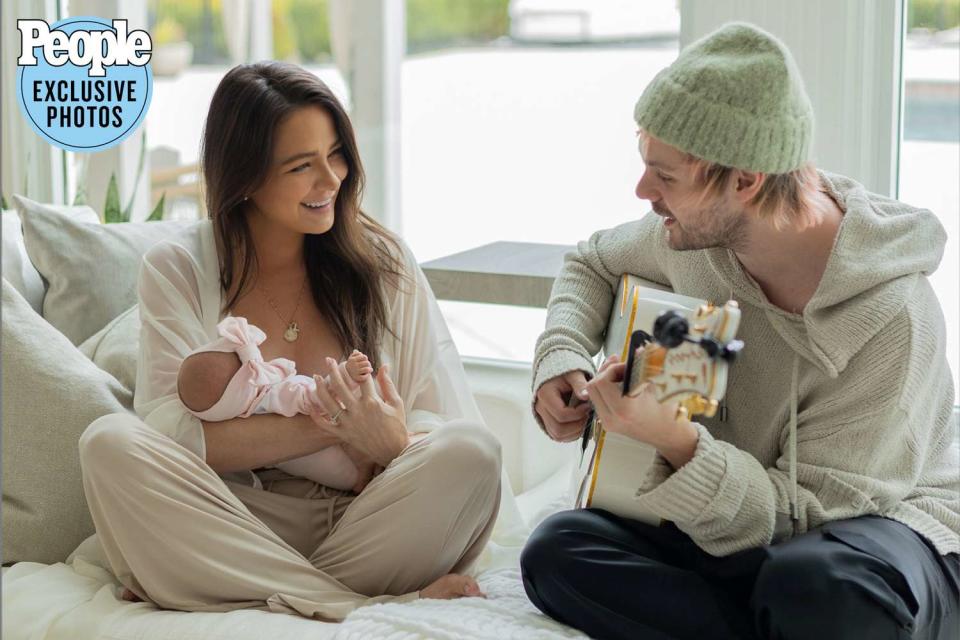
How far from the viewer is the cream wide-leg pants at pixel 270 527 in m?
1.67

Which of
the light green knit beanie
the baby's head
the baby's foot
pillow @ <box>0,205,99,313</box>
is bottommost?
the baby's foot

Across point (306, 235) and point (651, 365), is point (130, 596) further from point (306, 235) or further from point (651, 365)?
point (651, 365)

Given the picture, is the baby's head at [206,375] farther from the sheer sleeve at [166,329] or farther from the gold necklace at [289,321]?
the gold necklace at [289,321]

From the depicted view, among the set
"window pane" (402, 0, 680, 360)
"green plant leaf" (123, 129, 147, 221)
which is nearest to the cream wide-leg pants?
"window pane" (402, 0, 680, 360)

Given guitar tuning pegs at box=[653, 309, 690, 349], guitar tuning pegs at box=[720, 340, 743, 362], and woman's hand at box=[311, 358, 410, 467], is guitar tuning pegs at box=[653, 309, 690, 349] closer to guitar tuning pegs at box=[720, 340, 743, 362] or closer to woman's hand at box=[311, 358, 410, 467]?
guitar tuning pegs at box=[720, 340, 743, 362]

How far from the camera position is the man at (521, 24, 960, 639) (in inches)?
58.0

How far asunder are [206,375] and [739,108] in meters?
0.87

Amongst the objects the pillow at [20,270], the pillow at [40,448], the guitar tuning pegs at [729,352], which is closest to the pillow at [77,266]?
the pillow at [20,270]

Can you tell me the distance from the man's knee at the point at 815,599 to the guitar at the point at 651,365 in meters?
0.23

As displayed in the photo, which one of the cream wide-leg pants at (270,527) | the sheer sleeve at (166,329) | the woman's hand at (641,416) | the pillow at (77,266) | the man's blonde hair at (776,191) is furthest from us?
the pillow at (77,266)

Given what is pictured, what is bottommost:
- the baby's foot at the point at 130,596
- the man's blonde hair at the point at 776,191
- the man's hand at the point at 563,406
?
the baby's foot at the point at 130,596

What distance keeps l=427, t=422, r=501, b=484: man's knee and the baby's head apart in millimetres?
331

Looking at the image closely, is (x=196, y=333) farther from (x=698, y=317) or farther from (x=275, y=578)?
(x=698, y=317)

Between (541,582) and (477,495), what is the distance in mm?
192
